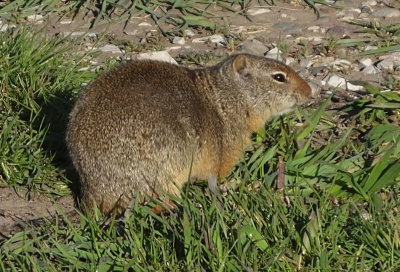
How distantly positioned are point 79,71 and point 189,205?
207 centimetres

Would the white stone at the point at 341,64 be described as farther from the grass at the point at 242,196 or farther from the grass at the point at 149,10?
the grass at the point at 149,10

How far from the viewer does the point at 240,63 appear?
540cm

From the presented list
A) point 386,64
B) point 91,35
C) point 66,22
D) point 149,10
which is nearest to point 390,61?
point 386,64

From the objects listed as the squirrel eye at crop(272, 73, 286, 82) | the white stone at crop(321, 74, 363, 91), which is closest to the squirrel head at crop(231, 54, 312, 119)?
the squirrel eye at crop(272, 73, 286, 82)

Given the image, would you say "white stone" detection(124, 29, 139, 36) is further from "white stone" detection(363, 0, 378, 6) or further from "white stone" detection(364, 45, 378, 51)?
"white stone" detection(363, 0, 378, 6)

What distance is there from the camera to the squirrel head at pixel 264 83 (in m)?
5.43

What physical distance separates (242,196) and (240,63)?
3.76 feet

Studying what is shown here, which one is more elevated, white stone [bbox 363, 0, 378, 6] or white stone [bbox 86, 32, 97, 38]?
white stone [bbox 86, 32, 97, 38]

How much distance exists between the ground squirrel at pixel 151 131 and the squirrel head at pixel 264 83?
0.05 m

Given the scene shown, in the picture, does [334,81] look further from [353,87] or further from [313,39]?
[313,39]

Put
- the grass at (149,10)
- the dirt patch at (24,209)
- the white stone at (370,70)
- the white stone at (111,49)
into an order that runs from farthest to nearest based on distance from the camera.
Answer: the grass at (149,10)
the white stone at (111,49)
the white stone at (370,70)
the dirt patch at (24,209)

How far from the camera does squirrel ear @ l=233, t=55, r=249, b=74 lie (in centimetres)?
539

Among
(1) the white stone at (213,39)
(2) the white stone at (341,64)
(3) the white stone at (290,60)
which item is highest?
(2) the white stone at (341,64)

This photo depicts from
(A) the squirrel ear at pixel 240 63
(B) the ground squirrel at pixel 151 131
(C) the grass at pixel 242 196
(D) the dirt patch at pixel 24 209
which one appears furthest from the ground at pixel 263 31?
(D) the dirt patch at pixel 24 209
